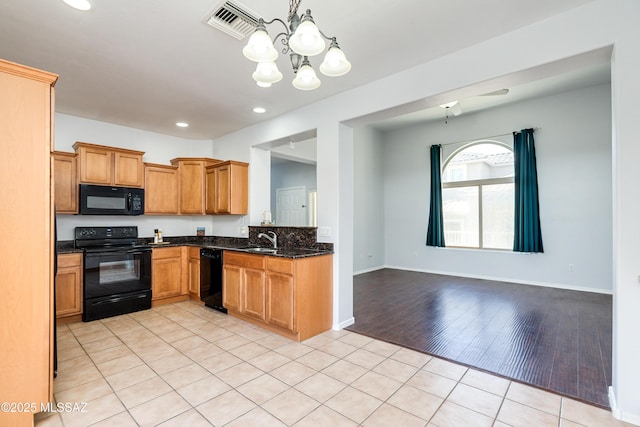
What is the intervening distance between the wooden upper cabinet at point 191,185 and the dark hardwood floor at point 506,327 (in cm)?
305

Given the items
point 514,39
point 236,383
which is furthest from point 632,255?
point 236,383

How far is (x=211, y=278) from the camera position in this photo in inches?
168

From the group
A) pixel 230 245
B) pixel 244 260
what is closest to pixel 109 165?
pixel 230 245

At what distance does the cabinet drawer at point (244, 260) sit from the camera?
3539 mm

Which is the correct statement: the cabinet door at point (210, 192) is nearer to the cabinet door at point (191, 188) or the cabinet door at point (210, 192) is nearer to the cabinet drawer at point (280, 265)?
the cabinet door at point (191, 188)

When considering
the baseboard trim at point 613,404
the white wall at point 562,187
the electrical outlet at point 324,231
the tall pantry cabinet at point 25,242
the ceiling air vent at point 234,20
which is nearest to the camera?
the tall pantry cabinet at point 25,242

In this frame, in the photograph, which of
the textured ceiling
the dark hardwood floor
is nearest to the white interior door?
the dark hardwood floor

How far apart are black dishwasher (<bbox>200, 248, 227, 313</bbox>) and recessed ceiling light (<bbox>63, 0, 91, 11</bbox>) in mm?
2795

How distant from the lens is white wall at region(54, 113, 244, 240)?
424 cm

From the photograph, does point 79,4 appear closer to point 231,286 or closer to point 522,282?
point 231,286

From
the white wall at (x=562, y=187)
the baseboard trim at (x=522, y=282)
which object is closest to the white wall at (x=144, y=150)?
the baseboard trim at (x=522, y=282)

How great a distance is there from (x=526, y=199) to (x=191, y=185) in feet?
19.4

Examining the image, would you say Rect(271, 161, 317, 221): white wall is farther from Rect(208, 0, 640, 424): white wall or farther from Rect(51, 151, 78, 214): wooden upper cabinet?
Rect(51, 151, 78, 214): wooden upper cabinet

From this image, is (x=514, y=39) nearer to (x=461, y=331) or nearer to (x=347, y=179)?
(x=347, y=179)
